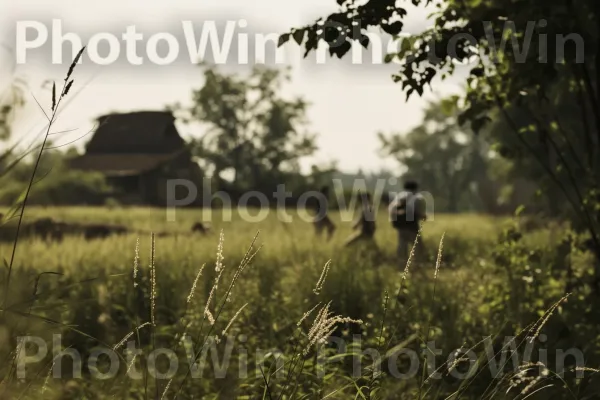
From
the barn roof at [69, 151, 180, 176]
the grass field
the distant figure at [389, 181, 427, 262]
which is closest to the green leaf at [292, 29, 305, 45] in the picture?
the grass field

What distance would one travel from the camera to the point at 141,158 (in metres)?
40.9

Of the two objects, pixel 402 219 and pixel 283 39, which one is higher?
pixel 283 39

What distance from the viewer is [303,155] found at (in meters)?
46.3

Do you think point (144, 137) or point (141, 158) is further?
point (144, 137)

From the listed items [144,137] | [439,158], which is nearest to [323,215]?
[144,137]

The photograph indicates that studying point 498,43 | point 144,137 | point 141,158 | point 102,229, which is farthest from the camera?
point 144,137

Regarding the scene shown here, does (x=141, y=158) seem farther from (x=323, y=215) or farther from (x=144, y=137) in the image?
(x=323, y=215)

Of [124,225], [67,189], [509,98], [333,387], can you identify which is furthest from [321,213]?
[67,189]

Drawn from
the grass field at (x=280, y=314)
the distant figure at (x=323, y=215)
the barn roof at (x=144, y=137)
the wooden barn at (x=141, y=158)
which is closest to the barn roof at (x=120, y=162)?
the wooden barn at (x=141, y=158)

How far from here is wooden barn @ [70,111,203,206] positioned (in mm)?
39406

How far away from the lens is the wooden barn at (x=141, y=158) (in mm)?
39406

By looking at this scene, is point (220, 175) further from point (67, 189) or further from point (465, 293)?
point (465, 293)

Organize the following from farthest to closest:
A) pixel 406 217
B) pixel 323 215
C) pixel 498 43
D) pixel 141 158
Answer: pixel 141 158
pixel 323 215
pixel 406 217
pixel 498 43

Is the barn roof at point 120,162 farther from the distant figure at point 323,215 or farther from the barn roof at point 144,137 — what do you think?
the distant figure at point 323,215
